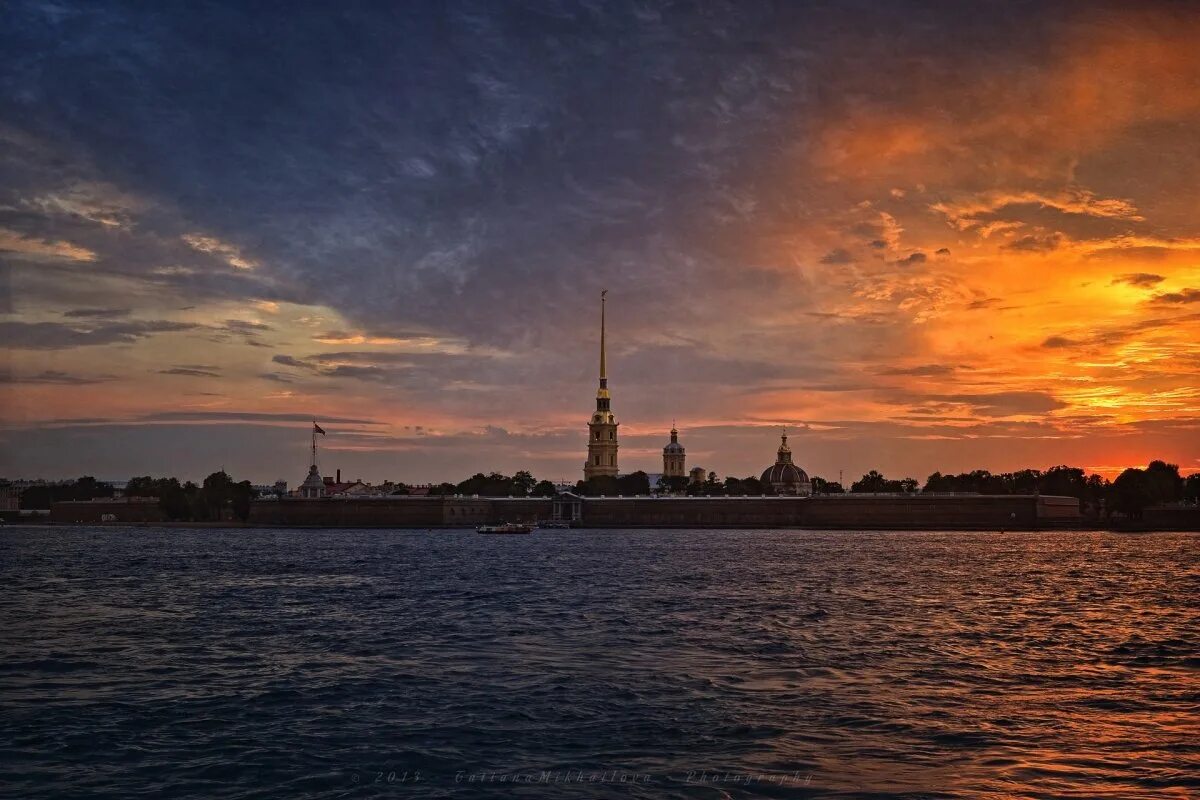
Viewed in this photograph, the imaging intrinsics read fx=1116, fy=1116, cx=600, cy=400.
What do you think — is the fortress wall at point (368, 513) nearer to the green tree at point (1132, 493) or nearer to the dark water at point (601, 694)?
the green tree at point (1132, 493)

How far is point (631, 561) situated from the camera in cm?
6372

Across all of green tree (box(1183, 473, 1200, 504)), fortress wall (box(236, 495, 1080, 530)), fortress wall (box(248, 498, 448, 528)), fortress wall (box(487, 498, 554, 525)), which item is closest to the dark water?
fortress wall (box(236, 495, 1080, 530))

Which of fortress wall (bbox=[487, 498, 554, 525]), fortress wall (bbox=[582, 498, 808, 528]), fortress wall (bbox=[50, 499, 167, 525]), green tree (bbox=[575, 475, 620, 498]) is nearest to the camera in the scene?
fortress wall (bbox=[582, 498, 808, 528])

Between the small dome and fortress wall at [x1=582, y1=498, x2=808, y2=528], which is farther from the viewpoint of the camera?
the small dome

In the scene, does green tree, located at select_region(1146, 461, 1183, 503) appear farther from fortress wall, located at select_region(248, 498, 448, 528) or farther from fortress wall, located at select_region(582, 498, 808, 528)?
fortress wall, located at select_region(248, 498, 448, 528)

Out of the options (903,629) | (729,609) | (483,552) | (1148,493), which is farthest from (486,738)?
(1148,493)

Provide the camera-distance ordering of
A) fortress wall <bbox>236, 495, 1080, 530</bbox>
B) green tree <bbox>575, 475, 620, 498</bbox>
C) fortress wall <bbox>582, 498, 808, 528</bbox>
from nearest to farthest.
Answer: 1. fortress wall <bbox>236, 495, 1080, 530</bbox>
2. fortress wall <bbox>582, 498, 808, 528</bbox>
3. green tree <bbox>575, 475, 620, 498</bbox>

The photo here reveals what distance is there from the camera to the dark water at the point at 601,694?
44.3 feet

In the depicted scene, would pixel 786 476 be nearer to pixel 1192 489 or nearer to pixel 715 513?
pixel 715 513

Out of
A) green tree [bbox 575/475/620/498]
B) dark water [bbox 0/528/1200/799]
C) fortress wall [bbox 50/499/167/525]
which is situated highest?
green tree [bbox 575/475/620/498]

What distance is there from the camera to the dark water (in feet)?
44.3

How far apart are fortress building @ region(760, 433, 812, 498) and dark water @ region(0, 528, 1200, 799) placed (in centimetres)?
14721

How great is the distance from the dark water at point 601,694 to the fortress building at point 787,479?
483 ft

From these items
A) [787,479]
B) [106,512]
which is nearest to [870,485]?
[787,479]
